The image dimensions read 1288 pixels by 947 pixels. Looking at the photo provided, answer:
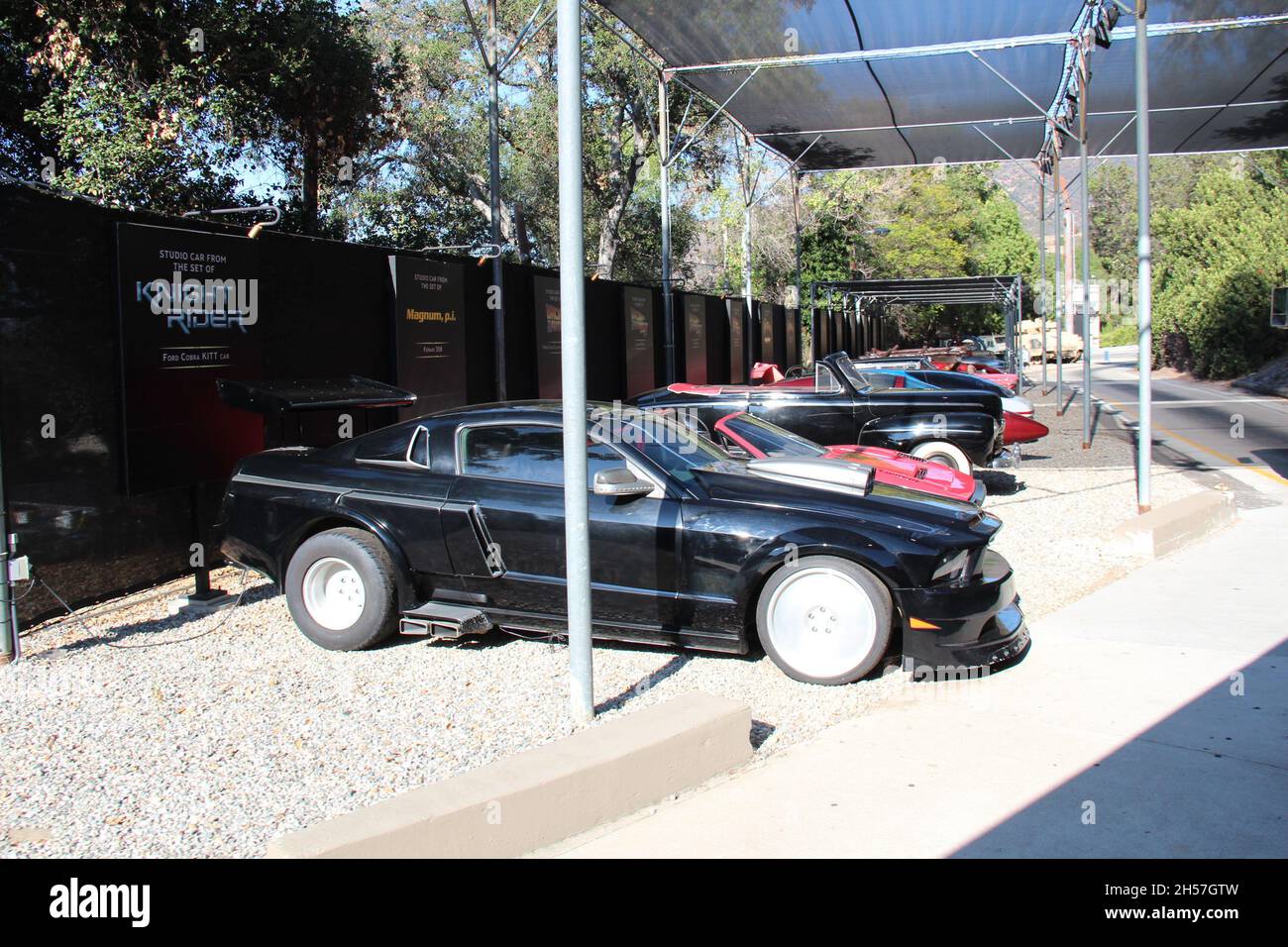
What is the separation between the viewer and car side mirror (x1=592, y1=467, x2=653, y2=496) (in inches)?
225

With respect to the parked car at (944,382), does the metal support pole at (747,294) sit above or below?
above

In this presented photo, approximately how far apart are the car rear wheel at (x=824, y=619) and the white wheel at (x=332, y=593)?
230cm

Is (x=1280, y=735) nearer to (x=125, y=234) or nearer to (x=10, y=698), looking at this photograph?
(x=10, y=698)

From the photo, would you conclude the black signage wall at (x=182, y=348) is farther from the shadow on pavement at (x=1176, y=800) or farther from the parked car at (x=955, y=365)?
the parked car at (x=955, y=365)

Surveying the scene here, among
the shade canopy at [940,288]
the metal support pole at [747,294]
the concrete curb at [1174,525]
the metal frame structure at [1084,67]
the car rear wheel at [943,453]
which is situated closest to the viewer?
the concrete curb at [1174,525]

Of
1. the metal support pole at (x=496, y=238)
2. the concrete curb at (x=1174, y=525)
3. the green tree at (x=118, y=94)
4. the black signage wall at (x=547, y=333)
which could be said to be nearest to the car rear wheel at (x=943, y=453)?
the concrete curb at (x=1174, y=525)

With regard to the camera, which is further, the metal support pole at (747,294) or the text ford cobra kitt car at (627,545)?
the metal support pole at (747,294)

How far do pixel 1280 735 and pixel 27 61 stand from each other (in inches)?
774

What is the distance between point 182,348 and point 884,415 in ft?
23.9

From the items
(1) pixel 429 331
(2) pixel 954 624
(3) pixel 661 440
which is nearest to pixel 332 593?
(3) pixel 661 440

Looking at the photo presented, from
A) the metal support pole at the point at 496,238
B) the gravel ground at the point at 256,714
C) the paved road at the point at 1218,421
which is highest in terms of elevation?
the metal support pole at the point at 496,238

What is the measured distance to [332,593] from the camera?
21.0 ft

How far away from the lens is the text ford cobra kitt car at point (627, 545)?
5.70m

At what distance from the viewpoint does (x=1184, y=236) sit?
48531mm
